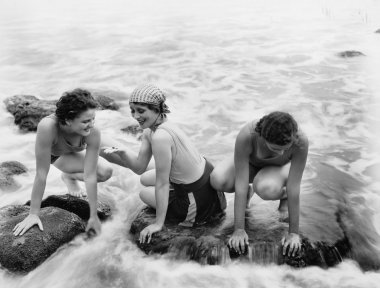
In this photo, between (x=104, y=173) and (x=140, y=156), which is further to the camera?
(x=104, y=173)

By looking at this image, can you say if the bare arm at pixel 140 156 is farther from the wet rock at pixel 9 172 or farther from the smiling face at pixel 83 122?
the wet rock at pixel 9 172

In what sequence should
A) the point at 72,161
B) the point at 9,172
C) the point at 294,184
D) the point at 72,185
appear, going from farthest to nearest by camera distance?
1. the point at 9,172
2. the point at 72,185
3. the point at 72,161
4. the point at 294,184

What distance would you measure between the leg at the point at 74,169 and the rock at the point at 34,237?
0.54 meters

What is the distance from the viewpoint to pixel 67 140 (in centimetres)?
400

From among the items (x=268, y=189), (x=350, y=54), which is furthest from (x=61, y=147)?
(x=350, y=54)

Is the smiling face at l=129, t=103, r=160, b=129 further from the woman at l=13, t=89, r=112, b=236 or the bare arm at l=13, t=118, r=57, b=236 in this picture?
the bare arm at l=13, t=118, r=57, b=236

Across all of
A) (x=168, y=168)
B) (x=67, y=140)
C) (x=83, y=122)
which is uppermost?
(x=83, y=122)

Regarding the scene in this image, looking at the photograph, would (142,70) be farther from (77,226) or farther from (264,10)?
(264,10)

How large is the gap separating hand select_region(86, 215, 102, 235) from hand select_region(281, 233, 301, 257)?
5.68 ft

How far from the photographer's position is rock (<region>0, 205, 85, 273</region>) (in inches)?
142

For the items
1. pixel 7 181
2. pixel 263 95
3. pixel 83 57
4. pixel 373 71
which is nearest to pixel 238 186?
pixel 7 181

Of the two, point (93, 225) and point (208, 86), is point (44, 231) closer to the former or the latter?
point (93, 225)

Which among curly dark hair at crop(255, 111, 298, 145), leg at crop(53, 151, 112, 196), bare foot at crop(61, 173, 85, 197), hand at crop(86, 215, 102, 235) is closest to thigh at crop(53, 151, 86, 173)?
leg at crop(53, 151, 112, 196)

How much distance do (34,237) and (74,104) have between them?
3.95ft
